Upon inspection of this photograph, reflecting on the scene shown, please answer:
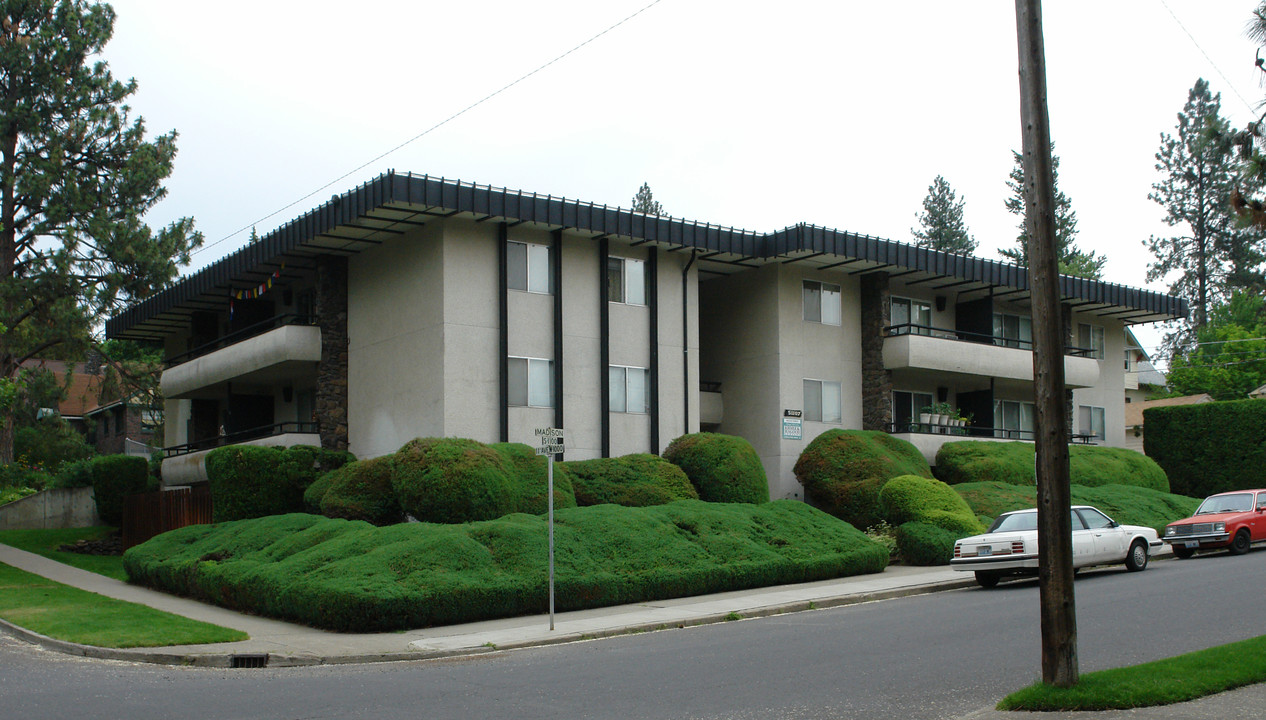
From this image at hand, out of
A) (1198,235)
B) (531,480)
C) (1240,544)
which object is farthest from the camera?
(1198,235)

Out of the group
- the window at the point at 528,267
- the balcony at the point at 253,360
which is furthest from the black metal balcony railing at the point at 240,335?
the window at the point at 528,267

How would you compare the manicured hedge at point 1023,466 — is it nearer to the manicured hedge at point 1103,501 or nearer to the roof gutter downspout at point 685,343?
the manicured hedge at point 1103,501

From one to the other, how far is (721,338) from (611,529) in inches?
542

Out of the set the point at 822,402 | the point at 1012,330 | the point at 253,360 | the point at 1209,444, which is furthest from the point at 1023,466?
the point at 253,360

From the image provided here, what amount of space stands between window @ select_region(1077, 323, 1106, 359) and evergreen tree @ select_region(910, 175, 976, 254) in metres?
41.0

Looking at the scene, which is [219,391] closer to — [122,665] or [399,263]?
[399,263]

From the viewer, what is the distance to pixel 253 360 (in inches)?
1235

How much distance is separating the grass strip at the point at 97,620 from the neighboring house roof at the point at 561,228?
32.6 feet

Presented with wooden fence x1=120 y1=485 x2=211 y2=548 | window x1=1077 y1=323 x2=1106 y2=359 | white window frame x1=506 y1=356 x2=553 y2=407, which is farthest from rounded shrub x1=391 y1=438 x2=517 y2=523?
window x1=1077 y1=323 x2=1106 y2=359

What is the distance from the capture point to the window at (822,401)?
107 ft

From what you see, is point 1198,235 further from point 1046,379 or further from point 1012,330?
point 1046,379

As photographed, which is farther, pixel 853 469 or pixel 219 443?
pixel 219 443

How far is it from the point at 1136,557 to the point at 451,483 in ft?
44.1

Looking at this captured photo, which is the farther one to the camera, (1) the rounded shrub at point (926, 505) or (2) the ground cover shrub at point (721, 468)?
(2) the ground cover shrub at point (721, 468)
